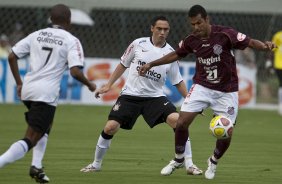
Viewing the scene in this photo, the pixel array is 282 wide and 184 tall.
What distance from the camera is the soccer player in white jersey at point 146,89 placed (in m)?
12.6

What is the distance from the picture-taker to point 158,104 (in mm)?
12820

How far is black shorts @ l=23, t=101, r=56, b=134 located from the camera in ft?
33.9

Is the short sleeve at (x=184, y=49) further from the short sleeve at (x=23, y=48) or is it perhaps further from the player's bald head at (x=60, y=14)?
the short sleeve at (x=23, y=48)

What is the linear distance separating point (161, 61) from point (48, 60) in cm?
215

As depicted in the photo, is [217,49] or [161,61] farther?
[161,61]

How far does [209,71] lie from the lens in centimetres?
1184

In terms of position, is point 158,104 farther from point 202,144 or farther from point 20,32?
point 20,32

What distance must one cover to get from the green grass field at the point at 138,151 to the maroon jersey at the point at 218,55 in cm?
128

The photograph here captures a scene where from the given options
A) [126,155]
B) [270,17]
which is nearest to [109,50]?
[270,17]

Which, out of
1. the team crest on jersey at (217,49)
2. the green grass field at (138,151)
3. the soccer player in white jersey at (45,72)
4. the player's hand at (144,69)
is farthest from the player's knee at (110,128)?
the soccer player in white jersey at (45,72)

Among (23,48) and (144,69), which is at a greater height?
(23,48)

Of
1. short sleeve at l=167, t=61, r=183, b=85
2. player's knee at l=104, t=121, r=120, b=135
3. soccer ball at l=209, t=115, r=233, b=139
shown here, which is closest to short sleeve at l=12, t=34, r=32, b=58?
player's knee at l=104, t=121, r=120, b=135

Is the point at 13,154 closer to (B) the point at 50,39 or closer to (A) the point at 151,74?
(B) the point at 50,39

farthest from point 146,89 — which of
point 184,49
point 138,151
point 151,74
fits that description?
point 138,151
